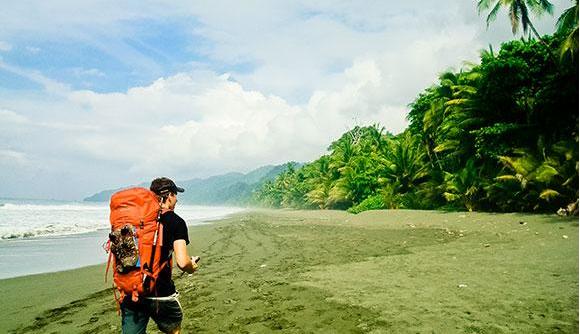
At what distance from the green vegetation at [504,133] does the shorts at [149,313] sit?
1270 cm

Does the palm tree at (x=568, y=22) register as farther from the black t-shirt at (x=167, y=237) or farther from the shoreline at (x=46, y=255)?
the shoreline at (x=46, y=255)

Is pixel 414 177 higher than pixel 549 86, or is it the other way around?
pixel 549 86

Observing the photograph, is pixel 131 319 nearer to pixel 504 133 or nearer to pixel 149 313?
pixel 149 313

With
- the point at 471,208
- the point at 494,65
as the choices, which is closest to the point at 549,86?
the point at 494,65

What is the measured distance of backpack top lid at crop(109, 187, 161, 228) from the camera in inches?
113

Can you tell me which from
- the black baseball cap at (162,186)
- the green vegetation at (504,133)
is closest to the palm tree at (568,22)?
the green vegetation at (504,133)

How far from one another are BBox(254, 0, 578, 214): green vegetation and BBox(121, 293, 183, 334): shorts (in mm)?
12705

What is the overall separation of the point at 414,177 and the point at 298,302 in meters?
20.6

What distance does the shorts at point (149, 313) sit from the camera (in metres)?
2.99

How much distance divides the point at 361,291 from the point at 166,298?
3393 mm

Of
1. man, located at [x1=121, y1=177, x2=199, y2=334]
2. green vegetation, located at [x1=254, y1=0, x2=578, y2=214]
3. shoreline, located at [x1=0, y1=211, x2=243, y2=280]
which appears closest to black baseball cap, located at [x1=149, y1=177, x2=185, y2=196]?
man, located at [x1=121, y1=177, x2=199, y2=334]

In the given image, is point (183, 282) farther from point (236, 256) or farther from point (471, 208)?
point (471, 208)

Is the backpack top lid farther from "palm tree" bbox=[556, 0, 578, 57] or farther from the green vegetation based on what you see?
"palm tree" bbox=[556, 0, 578, 57]

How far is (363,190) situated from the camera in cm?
3403
